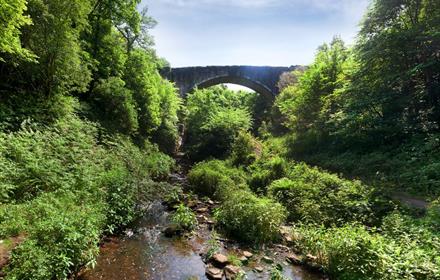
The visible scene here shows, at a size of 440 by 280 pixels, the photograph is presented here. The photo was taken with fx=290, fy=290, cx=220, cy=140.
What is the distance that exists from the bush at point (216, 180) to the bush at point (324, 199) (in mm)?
2203

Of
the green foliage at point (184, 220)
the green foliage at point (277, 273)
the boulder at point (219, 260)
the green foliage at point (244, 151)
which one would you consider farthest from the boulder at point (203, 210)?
the green foliage at point (244, 151)

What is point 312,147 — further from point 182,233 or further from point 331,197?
point 182,233

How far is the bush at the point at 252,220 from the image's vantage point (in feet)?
29.1

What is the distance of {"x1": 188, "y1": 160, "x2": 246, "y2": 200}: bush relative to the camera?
44.3ft

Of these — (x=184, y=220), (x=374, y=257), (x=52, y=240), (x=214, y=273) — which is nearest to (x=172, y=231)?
(x=184, y=220)

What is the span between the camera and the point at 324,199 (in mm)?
10742

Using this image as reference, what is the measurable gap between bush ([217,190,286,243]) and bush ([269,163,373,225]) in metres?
1.08

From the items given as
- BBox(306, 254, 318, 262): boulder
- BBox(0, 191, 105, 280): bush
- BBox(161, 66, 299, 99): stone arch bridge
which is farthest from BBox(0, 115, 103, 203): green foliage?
BBox(161, 66, 299, 99): stone arch bridge

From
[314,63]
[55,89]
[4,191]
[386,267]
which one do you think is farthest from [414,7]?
[4,191]

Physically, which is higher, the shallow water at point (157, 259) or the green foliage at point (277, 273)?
the green foliage at point (277, 273)

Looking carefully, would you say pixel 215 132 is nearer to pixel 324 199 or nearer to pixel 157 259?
pixel 324 199

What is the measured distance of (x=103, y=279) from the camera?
6.24m

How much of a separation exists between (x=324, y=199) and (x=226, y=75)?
28.4 m

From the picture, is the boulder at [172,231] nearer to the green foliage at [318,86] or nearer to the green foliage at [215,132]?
the green foliage at [215,132]
